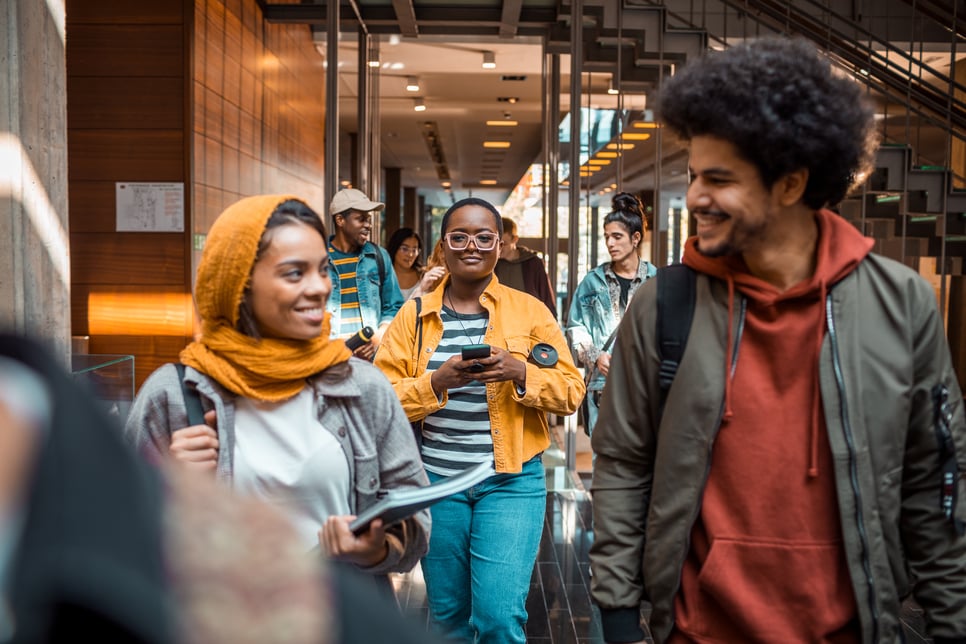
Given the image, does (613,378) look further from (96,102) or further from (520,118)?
(520,118)

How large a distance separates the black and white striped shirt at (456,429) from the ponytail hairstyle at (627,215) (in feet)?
7.13

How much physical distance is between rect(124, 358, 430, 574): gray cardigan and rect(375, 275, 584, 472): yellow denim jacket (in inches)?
33.0

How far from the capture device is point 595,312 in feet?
15.8

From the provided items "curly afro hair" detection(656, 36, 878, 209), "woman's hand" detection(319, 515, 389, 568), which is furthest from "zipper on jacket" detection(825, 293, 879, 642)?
"woman's hand" detection(319, 515, 389, 568)

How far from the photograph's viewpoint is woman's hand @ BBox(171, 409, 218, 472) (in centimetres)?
159

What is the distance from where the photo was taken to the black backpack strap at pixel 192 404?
1654 mm

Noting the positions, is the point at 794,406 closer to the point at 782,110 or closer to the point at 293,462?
Answer: the point at 782,110

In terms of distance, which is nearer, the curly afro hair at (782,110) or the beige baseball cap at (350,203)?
the curly afro hair at (782,110)

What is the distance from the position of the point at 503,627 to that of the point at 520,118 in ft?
46.8

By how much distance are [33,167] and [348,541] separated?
111 inches

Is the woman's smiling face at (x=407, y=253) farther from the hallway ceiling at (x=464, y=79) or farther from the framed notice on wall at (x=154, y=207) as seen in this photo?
the framed notice on wall at (x=154, y=207)

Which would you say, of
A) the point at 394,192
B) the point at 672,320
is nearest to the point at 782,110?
the point at 672,320

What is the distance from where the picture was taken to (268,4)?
8.60 m

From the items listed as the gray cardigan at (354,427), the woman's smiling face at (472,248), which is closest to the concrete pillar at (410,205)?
the woman's smiling face at (472,248)
